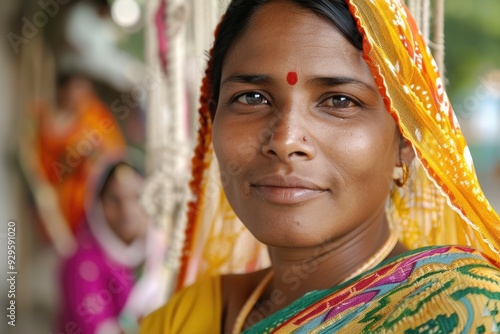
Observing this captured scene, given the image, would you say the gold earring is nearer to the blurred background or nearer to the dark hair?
the dark hair

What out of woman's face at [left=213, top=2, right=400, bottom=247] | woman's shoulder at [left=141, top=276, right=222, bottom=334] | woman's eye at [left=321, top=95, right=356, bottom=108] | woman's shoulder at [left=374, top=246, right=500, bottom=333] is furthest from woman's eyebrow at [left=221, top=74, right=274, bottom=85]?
woman's shoulder at [left=141, top=276, right=222, bottom=334]

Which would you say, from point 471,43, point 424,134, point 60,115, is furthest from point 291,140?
point 471,43

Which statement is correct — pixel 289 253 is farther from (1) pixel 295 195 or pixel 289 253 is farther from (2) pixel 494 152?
(2) pixel 494 152

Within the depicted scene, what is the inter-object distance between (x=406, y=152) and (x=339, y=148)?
0.27 m

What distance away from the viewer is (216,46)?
1.86 m

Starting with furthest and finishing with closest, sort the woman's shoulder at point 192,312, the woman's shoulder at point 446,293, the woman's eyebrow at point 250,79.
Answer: the woman's shoulder at point 192,312, the woman's eyebrow at point 250,79, the woman's shoulder at point 446,293

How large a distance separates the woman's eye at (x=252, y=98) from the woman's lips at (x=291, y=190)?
7.8 inches

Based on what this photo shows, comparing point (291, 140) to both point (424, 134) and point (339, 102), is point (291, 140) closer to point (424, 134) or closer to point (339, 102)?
point (339, 102)

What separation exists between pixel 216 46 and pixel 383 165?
0.55 metres

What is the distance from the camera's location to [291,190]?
1.56 metres

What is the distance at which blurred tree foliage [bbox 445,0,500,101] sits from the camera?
3932 millimetres

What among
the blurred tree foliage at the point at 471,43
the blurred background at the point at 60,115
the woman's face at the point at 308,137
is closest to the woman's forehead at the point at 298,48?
the woman's face at the point at 308,137

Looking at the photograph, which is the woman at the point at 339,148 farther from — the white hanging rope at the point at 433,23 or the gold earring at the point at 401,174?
the white hanging rope at the point at 433,23

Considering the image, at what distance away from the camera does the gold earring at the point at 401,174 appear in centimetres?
176
